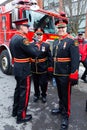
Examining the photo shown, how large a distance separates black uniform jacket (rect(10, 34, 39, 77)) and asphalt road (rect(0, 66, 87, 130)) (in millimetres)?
907

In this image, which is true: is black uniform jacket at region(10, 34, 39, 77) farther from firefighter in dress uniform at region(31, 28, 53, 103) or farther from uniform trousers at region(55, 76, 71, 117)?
firefighter in dress uniform at region(31, 28, 53, 103)

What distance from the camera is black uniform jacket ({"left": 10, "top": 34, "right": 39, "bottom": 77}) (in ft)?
10.9

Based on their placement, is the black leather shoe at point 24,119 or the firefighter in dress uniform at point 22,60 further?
the black leather shoe at point 24,119

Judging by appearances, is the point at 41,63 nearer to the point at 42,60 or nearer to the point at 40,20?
the point at 42,60

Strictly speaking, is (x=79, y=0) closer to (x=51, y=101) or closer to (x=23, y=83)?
(x=51, y=101)

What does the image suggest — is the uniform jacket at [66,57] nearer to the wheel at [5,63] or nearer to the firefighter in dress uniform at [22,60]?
the firefighter in dress uniform at [22,60]

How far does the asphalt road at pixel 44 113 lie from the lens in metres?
3.55

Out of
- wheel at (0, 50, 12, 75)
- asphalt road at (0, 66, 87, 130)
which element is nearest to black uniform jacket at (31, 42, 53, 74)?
asphalt road at (0, 66, 87, 130)

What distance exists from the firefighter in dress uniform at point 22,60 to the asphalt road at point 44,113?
0.20 meters

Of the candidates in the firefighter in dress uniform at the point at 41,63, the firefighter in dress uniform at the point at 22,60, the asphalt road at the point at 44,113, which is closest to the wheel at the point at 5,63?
the asphalt road at the point at 44,113

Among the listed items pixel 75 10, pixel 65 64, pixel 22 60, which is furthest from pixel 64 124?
pixel 75 10

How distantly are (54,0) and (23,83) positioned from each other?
13.8 meters

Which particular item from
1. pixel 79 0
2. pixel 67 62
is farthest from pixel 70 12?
pixel 67 62

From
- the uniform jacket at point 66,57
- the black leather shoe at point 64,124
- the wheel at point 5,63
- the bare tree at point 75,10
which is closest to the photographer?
the uniform jacket at point 66,57
